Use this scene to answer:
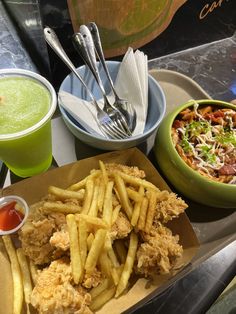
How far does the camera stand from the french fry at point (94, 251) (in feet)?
2.56

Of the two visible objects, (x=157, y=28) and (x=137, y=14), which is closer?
(x=137, y=14)

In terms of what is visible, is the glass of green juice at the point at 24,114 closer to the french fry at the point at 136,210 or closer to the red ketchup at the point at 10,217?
the red ketchup at the point at 10,217

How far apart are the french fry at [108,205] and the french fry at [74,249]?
0.09 m

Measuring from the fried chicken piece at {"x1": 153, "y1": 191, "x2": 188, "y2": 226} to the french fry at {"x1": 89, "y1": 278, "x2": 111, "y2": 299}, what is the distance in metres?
0.20

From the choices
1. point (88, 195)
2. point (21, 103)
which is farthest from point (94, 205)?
point (21, 103)

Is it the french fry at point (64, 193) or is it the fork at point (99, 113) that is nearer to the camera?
the french fry at point (64, 193)

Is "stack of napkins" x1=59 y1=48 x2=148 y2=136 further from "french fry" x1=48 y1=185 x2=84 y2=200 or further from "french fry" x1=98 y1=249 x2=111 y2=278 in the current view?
"french fry" x1=98 y1=249 x2=111 y2=278

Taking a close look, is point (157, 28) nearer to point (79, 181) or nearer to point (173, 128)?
point (173, 128)

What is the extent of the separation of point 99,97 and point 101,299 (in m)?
0.75

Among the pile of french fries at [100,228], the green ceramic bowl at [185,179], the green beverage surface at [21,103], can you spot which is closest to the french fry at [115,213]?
the pile of french fries at [100,228]

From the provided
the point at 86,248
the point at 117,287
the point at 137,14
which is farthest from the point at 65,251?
the point at 137,14

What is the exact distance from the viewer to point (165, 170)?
1.04 meters

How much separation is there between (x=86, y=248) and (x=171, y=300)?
39 cm

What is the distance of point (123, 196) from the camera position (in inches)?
35.5
